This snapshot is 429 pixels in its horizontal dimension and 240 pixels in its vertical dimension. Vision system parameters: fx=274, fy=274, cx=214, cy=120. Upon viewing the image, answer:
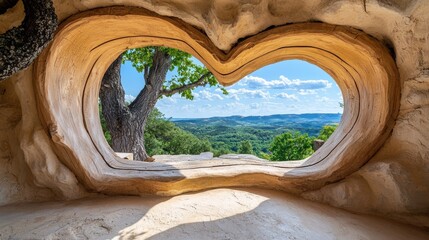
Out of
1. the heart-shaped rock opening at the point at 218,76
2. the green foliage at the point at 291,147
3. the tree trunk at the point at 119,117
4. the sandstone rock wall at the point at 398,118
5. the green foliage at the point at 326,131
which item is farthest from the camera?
the green foliage at the point at 326,131

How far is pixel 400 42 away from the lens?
1.37 meters

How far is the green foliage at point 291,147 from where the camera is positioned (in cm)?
838

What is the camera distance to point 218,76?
75.9 inches

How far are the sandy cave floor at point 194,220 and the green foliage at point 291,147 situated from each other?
22.8 feet

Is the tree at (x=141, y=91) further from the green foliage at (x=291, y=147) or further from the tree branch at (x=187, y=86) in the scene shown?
the green foliage at (x=291, y=147)

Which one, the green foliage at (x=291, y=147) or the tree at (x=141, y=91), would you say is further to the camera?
the green foliage at (x=291, y=147)

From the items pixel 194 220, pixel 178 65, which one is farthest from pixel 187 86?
pixel 194 220

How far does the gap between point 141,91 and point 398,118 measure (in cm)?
518

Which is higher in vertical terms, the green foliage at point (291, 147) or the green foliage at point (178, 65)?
the green foliage at point (178, 65)

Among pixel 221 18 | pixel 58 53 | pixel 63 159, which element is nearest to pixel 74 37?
pixel 58 53

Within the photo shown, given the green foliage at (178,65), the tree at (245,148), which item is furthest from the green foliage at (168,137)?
the green foliage at (178,65)

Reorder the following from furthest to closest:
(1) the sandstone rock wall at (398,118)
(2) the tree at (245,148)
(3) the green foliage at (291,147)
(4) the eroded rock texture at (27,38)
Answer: (2) the tree at (245,148) < (3) the green foliage at (291,147) < (1) the sandstone rock wall at (398,118) < (4) the eroded rock texture at (27,38)

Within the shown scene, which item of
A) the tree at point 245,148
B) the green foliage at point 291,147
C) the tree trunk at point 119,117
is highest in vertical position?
the tree trunk at point 119,117

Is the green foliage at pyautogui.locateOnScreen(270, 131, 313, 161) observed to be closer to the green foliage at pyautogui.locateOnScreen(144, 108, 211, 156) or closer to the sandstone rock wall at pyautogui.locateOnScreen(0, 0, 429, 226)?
the green foliage at pyautogui.locateOnScreen(144, 108, 211, 156)
